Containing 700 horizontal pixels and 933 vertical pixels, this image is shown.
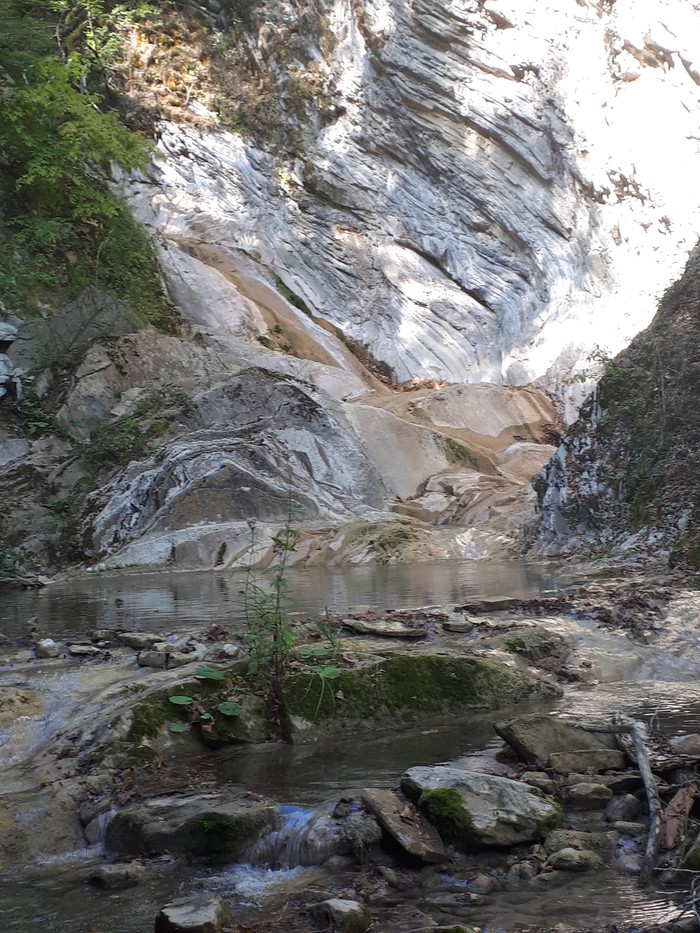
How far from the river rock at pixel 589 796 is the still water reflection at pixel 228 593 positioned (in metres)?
2.82

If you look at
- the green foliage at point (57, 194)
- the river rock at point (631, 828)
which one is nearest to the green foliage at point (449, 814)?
the river rock at point (631, 828)

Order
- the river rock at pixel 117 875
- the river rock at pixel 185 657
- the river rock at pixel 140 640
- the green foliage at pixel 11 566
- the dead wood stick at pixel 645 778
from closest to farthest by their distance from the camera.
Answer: the dead wood stick at pixel 645 778 < the river rock at pixel 117 875 < the river rock at pixel 185 657 < the river rock at pixel 140 640 < the green foliage at pixel 11 566

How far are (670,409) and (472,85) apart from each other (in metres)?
19.2

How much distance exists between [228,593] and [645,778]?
715 cm

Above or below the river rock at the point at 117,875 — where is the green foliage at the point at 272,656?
above

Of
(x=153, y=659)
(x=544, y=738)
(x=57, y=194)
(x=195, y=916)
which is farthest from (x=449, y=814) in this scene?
(x=57, y=194)

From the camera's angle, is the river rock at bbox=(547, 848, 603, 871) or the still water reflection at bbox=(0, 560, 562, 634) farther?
the still water reflection at bbox=(0, 560, 562, 634)

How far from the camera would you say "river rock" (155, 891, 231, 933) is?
8.25ft

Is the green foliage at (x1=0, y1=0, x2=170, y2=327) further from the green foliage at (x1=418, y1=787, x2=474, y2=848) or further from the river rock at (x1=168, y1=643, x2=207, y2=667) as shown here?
the green foliage at (x1=418, y1=787, x2=474, y2=848)

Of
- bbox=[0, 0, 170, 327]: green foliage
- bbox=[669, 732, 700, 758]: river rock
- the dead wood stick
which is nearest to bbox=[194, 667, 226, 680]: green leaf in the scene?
the dead wood stick

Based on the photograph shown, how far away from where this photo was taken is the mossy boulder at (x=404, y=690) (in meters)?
4.70

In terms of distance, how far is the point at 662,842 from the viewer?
9.77 feet

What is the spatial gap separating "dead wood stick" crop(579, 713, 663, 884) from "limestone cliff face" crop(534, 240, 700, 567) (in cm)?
687

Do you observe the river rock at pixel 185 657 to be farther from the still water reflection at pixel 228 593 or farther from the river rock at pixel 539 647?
the river rock at pixel 539 647
